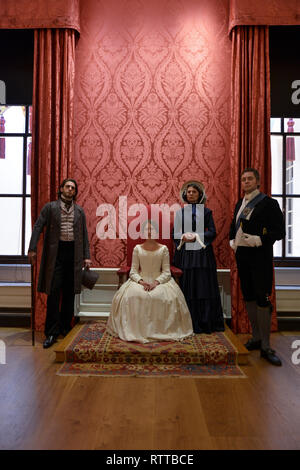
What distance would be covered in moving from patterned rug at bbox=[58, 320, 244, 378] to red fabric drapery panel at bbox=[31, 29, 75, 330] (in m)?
1.16

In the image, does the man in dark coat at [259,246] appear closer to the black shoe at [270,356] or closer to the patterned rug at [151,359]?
the black shoe at [270,356]

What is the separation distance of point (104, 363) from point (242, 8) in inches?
152

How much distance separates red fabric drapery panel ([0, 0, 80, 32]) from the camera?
12.7 ft

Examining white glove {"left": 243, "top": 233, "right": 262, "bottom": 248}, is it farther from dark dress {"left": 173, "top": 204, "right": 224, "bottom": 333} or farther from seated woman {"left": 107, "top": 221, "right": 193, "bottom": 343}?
seated woman {"left": 107, "top": 221, "right": 193, "bottom": 343}

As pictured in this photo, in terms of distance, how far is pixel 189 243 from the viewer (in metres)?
3.63

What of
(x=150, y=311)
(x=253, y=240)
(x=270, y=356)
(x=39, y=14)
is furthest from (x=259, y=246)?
(x=39, y=14)

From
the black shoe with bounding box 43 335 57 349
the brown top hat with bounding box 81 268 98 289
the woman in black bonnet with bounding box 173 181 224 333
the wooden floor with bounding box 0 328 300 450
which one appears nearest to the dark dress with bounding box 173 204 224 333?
the woman in black bonnet with bounding box 173 181 224 333

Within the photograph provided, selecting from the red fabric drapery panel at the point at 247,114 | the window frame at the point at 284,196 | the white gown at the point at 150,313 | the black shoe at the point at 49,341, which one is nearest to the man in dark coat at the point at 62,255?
the black shoe at the point at 49,341

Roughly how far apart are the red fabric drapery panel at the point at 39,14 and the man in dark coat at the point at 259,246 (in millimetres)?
2630

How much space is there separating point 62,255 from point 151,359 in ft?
4.54

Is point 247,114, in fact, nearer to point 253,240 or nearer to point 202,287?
point 253,240
